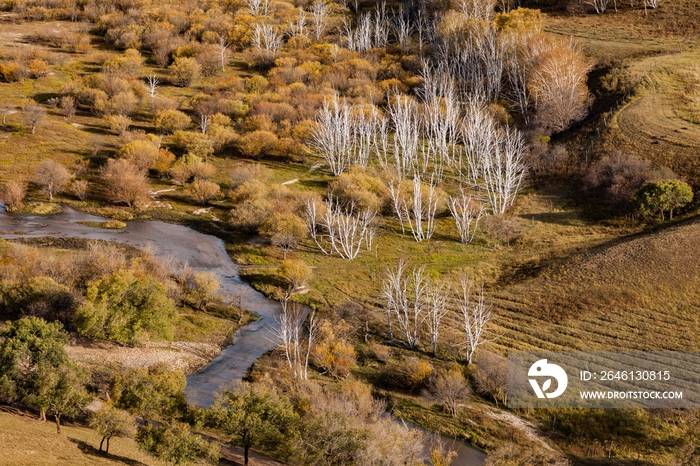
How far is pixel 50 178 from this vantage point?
79.4 m

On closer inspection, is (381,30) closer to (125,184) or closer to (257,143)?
(257,143)

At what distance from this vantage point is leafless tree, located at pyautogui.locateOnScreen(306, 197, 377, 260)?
216 feet

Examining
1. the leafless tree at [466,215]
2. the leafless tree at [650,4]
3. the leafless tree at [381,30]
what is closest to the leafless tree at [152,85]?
the leafless tree at [381,30]

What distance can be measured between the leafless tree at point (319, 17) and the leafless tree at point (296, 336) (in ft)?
347

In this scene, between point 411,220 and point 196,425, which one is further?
point 411,220

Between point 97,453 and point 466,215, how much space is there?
46660 mm

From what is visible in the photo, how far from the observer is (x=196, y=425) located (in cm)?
3591

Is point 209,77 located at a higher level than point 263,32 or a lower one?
lower

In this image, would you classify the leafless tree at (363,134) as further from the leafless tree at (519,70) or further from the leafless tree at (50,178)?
the leafless tree at (50,178)

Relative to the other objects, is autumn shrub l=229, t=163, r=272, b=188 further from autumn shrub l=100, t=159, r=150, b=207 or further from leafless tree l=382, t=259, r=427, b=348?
leafless tree l=382, t=259, r=427, b=348

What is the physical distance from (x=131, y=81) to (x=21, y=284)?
7757cm

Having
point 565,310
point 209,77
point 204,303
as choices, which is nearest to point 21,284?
point 204,303

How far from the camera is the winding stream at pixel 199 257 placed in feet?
151

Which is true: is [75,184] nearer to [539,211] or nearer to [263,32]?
[539,211]
